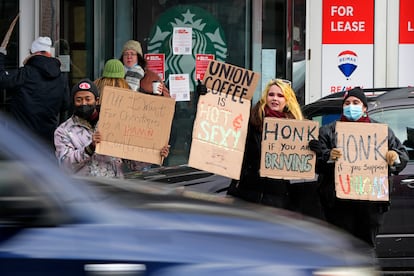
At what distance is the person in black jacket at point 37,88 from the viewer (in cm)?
928

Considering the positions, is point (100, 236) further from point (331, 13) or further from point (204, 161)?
point (331, 13)

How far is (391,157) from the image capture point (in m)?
6.48

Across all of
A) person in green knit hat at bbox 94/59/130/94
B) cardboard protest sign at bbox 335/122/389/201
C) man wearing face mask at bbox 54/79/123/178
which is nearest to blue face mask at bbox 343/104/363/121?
cardboard protest sign at bbox 335/122/389/201

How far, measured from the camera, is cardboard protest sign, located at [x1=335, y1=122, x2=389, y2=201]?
6520 millimetres

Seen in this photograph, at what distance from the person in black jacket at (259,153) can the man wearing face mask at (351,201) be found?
0.28 metres

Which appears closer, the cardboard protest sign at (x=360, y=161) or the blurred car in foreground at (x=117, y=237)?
the blurred car in foreground at (x=117, y=237)

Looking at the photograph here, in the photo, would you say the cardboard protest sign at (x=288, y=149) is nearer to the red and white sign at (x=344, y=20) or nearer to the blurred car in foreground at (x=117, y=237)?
the blurred car in foreground at (x=117, y=237)

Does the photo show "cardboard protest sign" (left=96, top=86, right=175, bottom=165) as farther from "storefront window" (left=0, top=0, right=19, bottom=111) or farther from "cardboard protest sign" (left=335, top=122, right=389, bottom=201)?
"storefront window" (left=0, top=0, right=19, bottom=111)

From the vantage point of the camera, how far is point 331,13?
13.2 m

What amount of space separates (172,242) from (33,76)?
6.66 meters

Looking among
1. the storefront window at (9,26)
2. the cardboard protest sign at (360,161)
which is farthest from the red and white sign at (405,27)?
→ the cardboard protest sign at (360,161)

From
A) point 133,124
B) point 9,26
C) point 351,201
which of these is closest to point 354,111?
point 351,201

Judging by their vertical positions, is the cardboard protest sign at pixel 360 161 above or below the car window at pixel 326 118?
below

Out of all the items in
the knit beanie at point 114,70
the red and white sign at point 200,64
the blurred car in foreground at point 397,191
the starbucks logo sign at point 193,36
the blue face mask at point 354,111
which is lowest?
the blurred car in foreground at point 397,191
